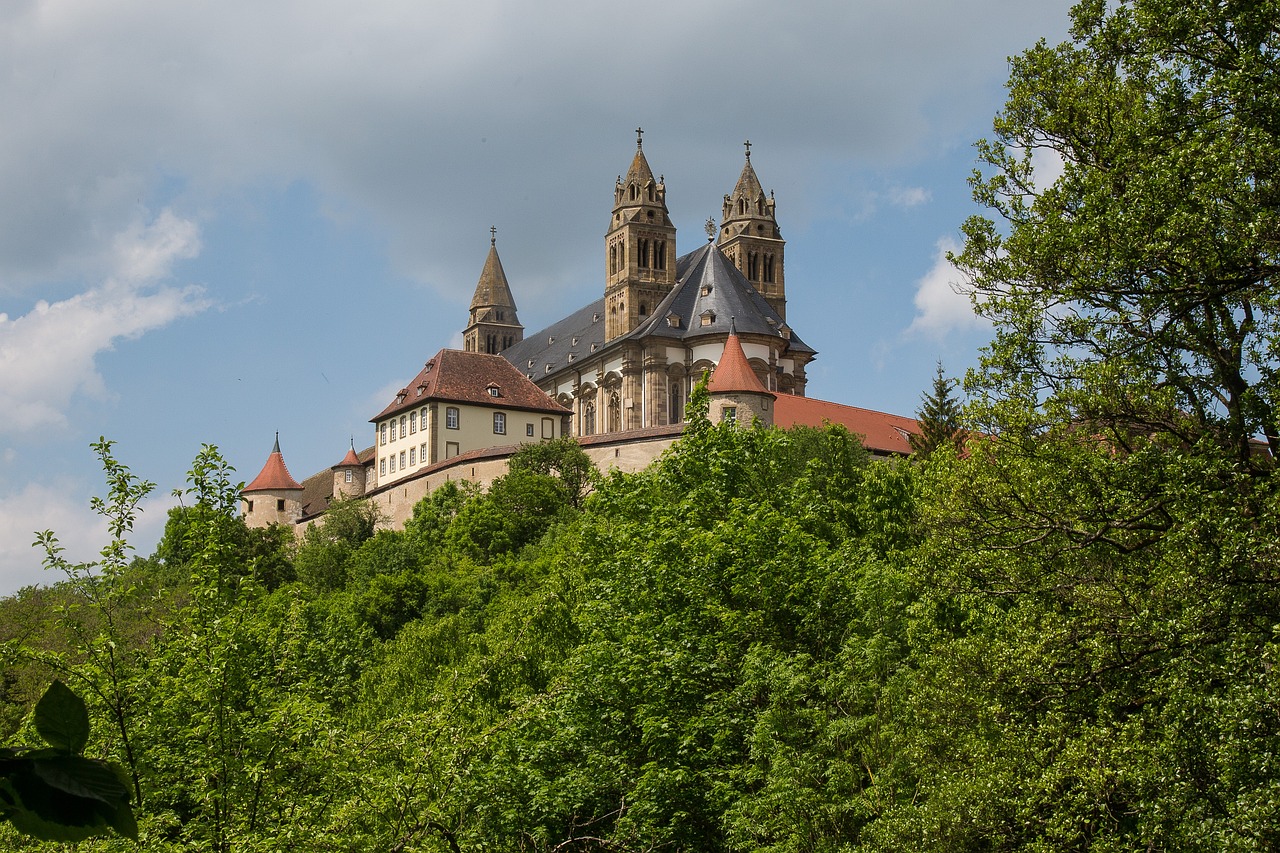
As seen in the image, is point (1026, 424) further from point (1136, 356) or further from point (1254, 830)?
point (1254, 830)

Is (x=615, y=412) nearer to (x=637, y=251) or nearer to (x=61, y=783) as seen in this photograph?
(x=637, y=251)

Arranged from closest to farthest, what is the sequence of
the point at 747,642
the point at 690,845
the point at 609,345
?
the point at 690,845
the point at 747,642
the point at 609,345

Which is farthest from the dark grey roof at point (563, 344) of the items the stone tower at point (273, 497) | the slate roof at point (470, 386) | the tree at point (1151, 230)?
the tree at point (1151, 230)

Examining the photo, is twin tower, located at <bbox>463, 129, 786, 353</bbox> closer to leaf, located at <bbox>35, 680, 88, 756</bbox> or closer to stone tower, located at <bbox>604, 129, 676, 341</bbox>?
stone tower, located at <bbox>604, 129, 676, 341</bbox>

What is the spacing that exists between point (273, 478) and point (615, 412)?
2247cm

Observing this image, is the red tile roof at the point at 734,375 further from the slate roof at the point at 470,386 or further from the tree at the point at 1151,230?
the tree at the point at 1151,230

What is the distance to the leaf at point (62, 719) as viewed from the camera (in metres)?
A: 2.25

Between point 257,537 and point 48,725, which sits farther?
point 257,537

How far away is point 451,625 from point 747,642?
1778cm

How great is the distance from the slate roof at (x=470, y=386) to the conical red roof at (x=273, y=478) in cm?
696

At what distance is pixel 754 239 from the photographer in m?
106

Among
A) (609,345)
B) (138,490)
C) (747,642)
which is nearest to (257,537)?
(609,345)

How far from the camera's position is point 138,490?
55.9ft

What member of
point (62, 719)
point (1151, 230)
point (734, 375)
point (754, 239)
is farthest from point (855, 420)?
point (62, 719)
